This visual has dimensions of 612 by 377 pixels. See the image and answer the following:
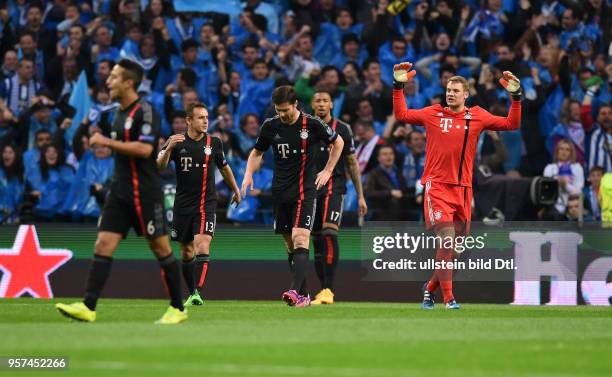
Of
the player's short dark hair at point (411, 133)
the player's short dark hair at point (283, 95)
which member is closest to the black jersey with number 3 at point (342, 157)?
the player's short dark hair at point (283, 95)

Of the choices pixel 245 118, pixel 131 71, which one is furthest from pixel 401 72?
pixel 245 118

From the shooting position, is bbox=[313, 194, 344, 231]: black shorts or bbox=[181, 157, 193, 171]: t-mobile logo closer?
bbox=[181, 157, 193, 171]: t-mobile logo

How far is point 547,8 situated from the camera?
2238 cm

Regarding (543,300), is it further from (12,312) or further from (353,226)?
(12,312)

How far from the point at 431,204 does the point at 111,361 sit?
6.61 m

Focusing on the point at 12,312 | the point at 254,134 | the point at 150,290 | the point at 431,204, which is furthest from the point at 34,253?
the point at 431,204

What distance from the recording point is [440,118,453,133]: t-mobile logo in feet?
46.5

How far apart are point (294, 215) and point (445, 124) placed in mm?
1961

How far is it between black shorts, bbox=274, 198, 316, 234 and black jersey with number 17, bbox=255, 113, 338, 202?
3.0 inches

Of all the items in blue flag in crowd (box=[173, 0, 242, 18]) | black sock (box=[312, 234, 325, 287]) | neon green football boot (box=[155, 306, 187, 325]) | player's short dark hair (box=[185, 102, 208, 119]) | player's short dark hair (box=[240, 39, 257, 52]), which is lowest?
black sock (box=[312, 234, 325, 287])

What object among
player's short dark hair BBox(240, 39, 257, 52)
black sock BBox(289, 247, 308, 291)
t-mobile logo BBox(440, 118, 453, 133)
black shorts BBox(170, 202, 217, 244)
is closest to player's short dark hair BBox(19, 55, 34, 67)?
player's short dark hair BBox(240, 39, 257, 52)

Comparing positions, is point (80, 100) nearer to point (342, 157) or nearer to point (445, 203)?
point (342, 157)

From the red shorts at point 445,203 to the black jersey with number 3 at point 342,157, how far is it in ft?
6.10

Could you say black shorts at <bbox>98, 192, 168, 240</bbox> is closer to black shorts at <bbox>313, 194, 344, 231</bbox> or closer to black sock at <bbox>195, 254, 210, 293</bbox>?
black sock at <bbox>195, 254, 210, 293</bbox>
